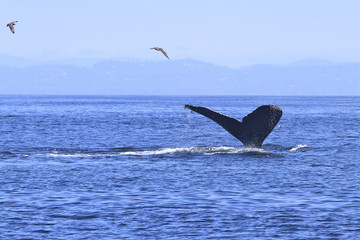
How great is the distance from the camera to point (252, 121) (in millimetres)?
27172

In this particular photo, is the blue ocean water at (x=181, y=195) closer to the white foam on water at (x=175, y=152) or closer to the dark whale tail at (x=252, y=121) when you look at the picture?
the white foam on water at (x=175, y=152)

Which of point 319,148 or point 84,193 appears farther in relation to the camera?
point 319,148

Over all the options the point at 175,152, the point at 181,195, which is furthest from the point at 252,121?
the point at 181,195

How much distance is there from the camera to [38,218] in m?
17.1

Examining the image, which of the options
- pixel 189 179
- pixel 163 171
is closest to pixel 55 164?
pixel 163 171

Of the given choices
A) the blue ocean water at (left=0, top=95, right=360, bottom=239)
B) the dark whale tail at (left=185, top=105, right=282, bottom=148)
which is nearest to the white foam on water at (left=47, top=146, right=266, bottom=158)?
the blue ocean water at (left=0, top=95, right=360, bottom=239)

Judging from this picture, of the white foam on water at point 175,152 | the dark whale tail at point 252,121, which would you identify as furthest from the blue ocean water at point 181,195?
the dark whale tail at point 252,121

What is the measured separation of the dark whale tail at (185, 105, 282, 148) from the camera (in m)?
26.5

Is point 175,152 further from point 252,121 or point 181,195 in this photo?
point 181,195

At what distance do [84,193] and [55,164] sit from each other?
26.0 ft

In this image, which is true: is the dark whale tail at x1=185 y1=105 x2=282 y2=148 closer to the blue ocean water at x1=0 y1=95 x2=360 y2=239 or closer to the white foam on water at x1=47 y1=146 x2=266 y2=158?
the blue ocean water at x1=0 y1=95 x2=360 y2=239

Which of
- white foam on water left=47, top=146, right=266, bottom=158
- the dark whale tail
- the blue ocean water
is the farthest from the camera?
white foam on water left=47, top=146, right=266, bottom=158

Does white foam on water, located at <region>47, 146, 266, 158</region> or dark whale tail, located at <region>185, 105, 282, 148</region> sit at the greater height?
dark whale tail, located at <region>185, 105, 282, 148</region>

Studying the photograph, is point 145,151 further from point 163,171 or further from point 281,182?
point 281,182
